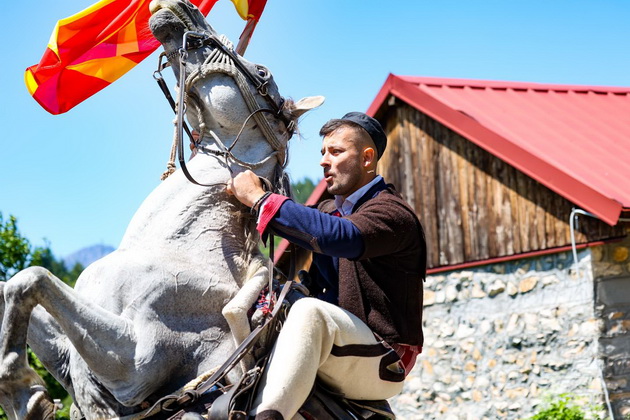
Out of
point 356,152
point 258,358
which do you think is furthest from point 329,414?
point 356,152

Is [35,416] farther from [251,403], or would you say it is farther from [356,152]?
[356,152]

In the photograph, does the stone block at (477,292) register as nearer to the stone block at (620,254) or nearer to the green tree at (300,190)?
the stone block at (620,254)

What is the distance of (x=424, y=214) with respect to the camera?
11781 mm

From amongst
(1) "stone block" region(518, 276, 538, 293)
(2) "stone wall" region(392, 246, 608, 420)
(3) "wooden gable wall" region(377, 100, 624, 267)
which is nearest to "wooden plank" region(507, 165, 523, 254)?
(3) "wooden gable wall" region(377, 100, 624, 267)

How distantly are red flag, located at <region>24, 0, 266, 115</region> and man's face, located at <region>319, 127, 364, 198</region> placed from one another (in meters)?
1.16

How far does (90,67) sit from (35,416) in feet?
7.18

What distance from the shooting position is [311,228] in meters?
3.38

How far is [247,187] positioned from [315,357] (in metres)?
0.72

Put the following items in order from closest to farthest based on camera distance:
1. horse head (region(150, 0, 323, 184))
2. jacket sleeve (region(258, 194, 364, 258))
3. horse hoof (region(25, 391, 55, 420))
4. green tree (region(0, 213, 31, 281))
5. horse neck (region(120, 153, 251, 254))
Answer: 1. horse hoof (region(25, 391, 55, 420))
2. jacket sleeve (region(258, 194, 364, 258))
3. horse neck (region(120, 153, 251, 254))
4. horse head (region(150, 0, 323, 184))
5. green tree (region(0, 213, 31, 281))

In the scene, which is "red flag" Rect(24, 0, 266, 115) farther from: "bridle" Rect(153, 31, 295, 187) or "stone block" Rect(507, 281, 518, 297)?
"stone block" Rect(507, 281, 518, 297)

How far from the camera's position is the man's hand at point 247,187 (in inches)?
138

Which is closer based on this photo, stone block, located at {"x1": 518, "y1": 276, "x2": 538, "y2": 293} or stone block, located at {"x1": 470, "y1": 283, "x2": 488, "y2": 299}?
stone block, located at {"x1": 518, "y1": 276, "x2": 538, "y2": 293}

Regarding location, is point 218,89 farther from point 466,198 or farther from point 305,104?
point 466,198

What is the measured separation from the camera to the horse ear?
13.0 ft
